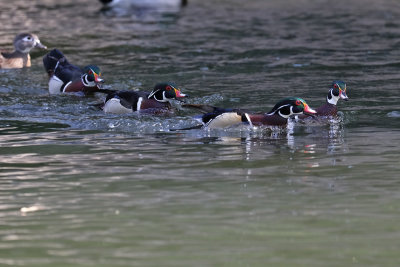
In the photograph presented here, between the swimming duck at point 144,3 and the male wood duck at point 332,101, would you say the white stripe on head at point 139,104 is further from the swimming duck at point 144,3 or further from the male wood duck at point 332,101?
the swimming duck at point 144,3

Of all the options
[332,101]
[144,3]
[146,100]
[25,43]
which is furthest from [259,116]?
[144,3]

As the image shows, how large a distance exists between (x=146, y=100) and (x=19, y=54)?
701cm

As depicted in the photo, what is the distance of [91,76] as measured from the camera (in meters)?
15.1

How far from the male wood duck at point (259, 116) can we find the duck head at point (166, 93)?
1399 mm

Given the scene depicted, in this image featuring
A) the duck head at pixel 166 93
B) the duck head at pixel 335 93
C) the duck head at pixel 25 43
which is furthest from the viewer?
the duck head at pixel 25 43

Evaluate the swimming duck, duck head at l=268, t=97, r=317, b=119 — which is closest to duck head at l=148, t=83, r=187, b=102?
duck head at l=268, t=97, r=317, b=119

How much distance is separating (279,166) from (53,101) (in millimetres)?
6758

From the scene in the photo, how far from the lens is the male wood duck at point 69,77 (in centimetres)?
1515

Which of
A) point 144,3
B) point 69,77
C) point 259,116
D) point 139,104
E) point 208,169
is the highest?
point 144,3

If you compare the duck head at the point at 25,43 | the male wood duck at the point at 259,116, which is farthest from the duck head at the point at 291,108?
the duck head at the point at 25,43

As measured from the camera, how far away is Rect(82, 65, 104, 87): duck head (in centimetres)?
1508

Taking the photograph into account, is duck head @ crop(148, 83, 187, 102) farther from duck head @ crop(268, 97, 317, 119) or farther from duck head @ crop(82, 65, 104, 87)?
duck head @ crop(82, 65, 104, 87)

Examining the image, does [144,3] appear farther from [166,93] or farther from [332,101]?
[332,101]

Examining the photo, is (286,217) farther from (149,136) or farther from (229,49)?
(229,49)
